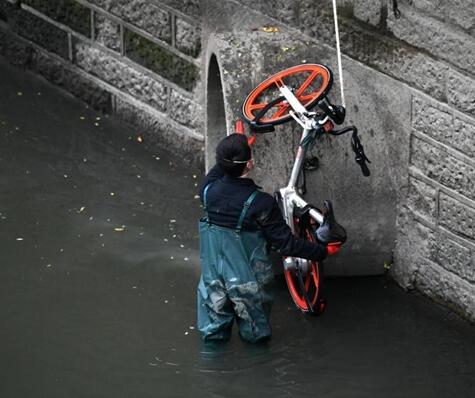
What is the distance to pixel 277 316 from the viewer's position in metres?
9.15

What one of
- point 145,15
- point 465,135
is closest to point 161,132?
point 145,15

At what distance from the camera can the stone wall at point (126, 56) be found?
11227 millimetres

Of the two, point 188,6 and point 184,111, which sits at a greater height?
point 188,6

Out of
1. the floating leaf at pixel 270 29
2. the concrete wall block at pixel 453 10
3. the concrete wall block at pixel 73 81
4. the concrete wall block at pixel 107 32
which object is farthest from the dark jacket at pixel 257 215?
the concrete wall block at pixel 73 81

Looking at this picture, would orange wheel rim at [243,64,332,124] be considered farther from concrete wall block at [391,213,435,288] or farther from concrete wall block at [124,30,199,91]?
concrete wall block at [124,30,199,91]

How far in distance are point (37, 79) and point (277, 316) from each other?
493cm

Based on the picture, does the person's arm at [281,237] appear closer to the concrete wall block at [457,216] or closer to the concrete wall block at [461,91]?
the concrete wall block at [457,216]

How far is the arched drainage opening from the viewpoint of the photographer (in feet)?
34.2

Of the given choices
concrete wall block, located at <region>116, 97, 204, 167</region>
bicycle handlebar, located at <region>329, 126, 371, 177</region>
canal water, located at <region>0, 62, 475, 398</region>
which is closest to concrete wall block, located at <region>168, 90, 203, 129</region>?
concrete wall block, located at <region>116, 97, 204, 167</region>

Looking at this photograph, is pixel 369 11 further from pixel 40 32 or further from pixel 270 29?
pixel 40 32

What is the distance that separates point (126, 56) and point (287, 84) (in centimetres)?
287

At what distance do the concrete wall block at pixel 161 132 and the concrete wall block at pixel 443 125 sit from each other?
107 inches

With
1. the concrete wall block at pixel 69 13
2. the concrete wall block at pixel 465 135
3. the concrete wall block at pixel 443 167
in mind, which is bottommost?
the concrete wall block at pixel 69 13

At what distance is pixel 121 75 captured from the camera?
39.3ft
